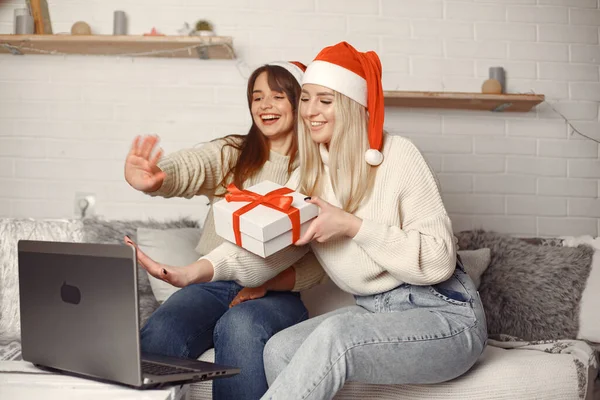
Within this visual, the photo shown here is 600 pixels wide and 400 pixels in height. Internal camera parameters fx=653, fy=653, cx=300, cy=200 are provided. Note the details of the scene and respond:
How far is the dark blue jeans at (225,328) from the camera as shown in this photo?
5.58 feet

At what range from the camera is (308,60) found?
2.93 meters

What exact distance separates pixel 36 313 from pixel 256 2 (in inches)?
78.7

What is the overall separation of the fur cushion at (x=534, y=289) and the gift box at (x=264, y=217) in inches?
38.1

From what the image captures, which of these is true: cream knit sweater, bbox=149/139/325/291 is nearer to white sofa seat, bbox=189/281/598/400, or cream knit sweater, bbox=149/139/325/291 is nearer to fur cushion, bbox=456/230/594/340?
white sofa seat, bbox=189/281/598/400

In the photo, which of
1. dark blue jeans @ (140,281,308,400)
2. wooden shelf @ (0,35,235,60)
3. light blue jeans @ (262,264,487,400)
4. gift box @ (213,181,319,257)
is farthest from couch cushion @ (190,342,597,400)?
wooden shelf @ (0,35,235,60)

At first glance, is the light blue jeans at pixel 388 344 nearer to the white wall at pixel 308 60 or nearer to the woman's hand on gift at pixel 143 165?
the woman's hand on gift at pixel 143 165

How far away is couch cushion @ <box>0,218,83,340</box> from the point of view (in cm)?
231

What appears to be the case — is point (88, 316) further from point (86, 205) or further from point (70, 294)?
point (86, 205)

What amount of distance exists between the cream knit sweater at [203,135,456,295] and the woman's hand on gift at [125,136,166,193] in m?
0.28

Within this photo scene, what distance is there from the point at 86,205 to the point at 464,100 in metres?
1.74

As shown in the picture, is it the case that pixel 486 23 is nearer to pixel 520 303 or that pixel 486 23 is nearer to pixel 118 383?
pixel 520 303

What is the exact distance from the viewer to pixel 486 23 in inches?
116

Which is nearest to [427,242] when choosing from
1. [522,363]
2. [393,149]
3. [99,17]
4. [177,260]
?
[393,149]

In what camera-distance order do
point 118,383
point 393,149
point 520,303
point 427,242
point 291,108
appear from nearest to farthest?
point 118,383
point 427,242
point 393,149
point 291,108
point 520,303
